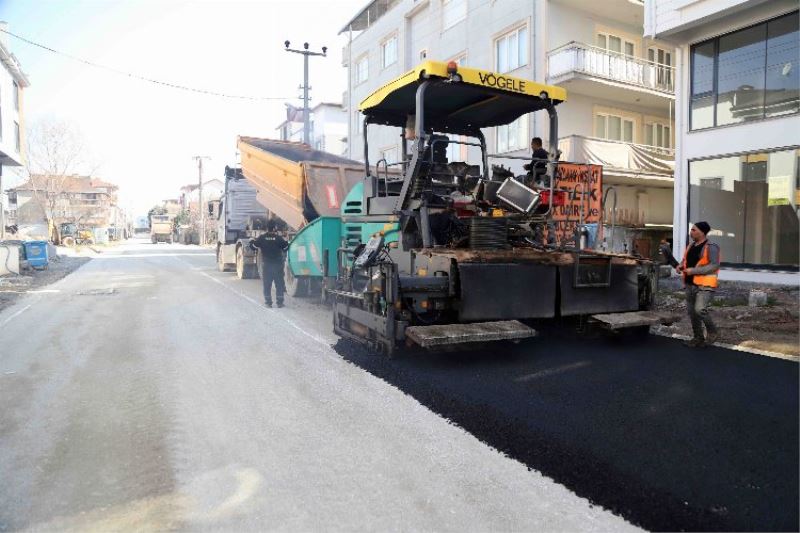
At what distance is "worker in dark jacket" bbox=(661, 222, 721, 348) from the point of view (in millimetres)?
6344

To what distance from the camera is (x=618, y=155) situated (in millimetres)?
16656

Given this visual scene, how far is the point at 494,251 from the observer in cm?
552

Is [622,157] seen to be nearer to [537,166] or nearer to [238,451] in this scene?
[537,166]

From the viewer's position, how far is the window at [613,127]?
59.5ft

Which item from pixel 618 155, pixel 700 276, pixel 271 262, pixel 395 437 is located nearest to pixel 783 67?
pixel 618 155

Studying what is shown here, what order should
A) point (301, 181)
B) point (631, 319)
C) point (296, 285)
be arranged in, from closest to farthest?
point (631, 319) → point (301, 181) → point (296, 285)

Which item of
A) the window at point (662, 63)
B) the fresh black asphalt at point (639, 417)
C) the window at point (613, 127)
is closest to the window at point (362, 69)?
the window at point (613, 127)

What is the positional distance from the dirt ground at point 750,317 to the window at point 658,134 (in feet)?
30.8

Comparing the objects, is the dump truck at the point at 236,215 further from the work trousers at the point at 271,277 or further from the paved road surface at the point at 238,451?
the paved road surface at the point at 238,451

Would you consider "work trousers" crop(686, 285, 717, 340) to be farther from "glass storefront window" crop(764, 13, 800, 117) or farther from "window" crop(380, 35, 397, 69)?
"window" crop(380, 35, 397, 69)

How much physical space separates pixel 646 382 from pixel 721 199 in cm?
917

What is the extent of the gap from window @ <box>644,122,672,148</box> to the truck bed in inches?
477

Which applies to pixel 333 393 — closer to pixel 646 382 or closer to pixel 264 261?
pixel 646 382

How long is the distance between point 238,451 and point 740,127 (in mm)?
12089
